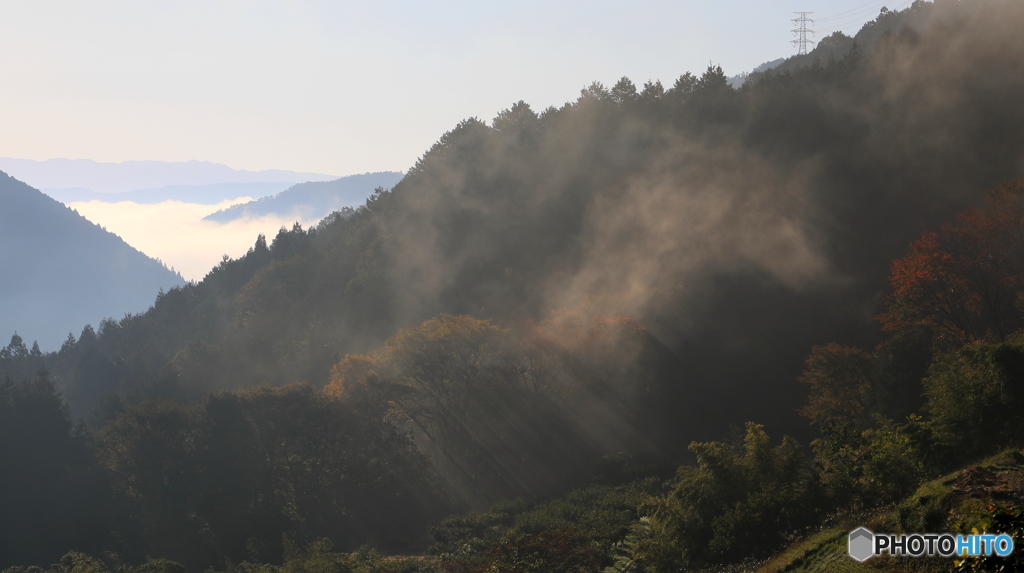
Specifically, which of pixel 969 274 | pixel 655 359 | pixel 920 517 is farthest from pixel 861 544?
pixel 655 359

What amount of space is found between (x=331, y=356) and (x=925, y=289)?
61807 millimetres

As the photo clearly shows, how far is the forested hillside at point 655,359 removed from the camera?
1673cm

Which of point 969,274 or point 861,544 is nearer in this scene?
point 861,544

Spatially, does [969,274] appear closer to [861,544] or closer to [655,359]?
[655,359]

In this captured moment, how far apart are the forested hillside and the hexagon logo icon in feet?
7.86

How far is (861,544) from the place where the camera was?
10969 millimetres

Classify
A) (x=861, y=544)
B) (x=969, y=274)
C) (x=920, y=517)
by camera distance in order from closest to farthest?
(x=920, y=517), (x=861, y=544), (x=969, y=274)

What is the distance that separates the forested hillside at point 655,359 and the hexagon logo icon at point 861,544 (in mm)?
2395

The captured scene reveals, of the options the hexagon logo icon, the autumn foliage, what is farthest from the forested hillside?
the hexagon logo icon

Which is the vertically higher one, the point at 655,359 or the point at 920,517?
the point at 920,517

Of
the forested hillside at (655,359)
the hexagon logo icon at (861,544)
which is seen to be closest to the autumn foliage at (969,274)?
the forested hillside at (655,359)

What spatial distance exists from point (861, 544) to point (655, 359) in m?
37.0

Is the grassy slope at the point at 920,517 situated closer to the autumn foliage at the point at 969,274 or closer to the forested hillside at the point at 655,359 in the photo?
the forested hillside at the point at 655,359

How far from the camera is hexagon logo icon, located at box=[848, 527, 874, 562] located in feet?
35.0
